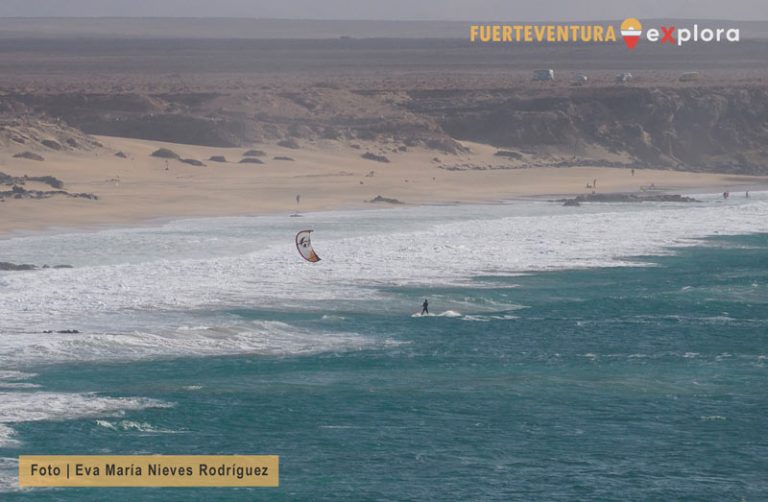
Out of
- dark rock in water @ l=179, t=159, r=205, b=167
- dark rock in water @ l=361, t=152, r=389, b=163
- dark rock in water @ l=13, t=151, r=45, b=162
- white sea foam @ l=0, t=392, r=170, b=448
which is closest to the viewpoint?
white sea foam @ l=0, t=392, r=170, b=448

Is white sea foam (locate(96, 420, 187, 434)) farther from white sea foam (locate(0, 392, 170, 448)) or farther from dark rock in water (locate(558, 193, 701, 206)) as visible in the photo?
dark rock in water (locate(558, 193, 701, 206))

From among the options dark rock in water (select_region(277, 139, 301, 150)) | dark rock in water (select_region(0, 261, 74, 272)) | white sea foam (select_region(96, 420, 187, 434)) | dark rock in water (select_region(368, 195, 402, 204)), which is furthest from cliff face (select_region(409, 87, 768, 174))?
white sea foam (select_region(96, 420, 187, 434))

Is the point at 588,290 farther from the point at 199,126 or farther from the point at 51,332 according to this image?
the point at 199,126

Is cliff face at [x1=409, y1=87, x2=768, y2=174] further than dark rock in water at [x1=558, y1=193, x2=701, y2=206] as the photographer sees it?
Yes

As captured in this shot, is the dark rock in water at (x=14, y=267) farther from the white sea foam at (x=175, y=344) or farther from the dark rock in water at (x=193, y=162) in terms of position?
the dark rock in water at (x=193, y=162)

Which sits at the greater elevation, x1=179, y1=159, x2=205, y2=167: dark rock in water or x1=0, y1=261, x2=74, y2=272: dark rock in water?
x1=179, y1=159, x2=205, y2=167: dark rock in water

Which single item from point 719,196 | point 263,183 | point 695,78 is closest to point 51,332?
point 263,183

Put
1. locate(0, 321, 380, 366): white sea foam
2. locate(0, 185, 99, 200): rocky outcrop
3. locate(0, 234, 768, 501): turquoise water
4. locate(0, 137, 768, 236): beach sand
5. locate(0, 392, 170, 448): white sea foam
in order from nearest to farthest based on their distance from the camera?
locate(0, 234, 768, 501): turquoise water → locate(0, 392, 170, 448): white sea foam → locate(0, 321, 380, 366): white sea foam → locate(0, 137, 768, 236): beach sand → locate(0, 185, 99, 200): rocky outcrop
